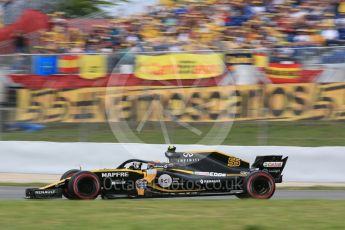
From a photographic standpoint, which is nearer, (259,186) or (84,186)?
(84,186)

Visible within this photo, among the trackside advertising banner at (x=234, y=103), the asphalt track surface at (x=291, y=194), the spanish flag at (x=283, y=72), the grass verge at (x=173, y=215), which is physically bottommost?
the asphalt track surface at (x=291, y=194)

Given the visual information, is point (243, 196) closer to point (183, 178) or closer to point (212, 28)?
point (183, 178)

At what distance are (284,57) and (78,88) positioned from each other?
13.3ft

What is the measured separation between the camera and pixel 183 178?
31.6 feet

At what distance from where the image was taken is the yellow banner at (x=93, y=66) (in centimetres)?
1367

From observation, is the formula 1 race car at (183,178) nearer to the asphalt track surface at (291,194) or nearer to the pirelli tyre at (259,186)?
the pirelli tyre at (259,186)

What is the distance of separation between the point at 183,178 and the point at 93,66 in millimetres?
4840

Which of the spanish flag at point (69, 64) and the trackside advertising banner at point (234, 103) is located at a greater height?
the spanish flag at point (69, 64)

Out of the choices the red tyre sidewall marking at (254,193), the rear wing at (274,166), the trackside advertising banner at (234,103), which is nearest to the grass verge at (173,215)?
the red tyre sidewall marking at (254,193)

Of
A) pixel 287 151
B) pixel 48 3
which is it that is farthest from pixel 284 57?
pixel 48 3

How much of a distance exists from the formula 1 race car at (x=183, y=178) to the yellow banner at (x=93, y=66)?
4228mm

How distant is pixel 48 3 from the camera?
21.8m

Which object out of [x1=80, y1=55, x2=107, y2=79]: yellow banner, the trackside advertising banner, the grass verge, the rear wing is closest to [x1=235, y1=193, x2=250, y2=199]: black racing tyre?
the rear wing

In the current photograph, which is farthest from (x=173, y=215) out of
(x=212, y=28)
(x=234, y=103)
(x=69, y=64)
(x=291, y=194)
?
(x=212, y=28)
